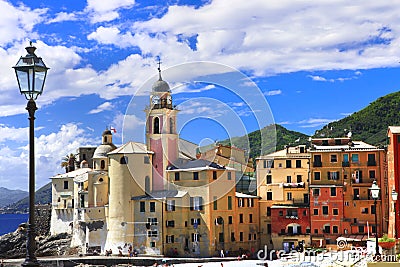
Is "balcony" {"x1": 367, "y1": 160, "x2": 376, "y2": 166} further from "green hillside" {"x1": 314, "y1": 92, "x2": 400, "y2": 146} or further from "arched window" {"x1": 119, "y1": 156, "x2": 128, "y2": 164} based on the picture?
"green hillside" {"x1": 314, "y1": 92, "x2": 400, "y2": 146}

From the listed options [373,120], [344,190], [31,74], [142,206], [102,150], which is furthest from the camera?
[373,120]

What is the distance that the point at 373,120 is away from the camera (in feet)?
372

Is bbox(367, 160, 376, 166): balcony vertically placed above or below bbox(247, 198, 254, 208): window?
above

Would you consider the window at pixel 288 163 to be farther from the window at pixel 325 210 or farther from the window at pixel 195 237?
the window at pixel 195 237

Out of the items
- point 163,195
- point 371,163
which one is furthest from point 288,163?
point 163,195

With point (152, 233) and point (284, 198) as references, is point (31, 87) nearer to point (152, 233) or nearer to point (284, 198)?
point (152, 233)

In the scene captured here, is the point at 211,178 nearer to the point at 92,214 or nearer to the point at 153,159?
the point at 153,159

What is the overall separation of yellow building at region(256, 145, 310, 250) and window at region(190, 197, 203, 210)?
26.7ft

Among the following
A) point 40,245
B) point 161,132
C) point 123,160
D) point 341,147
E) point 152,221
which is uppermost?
point 161,132

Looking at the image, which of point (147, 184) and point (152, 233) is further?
point (147, 184)

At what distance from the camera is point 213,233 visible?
2571 inches

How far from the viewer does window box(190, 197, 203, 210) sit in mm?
65688

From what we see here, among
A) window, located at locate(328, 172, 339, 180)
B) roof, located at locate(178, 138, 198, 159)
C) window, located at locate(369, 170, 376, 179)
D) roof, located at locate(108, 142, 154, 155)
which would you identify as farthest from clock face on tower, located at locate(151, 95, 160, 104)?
window, located at locate(369, 170, 376, 179)

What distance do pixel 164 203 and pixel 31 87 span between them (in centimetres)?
Answer: 5414
